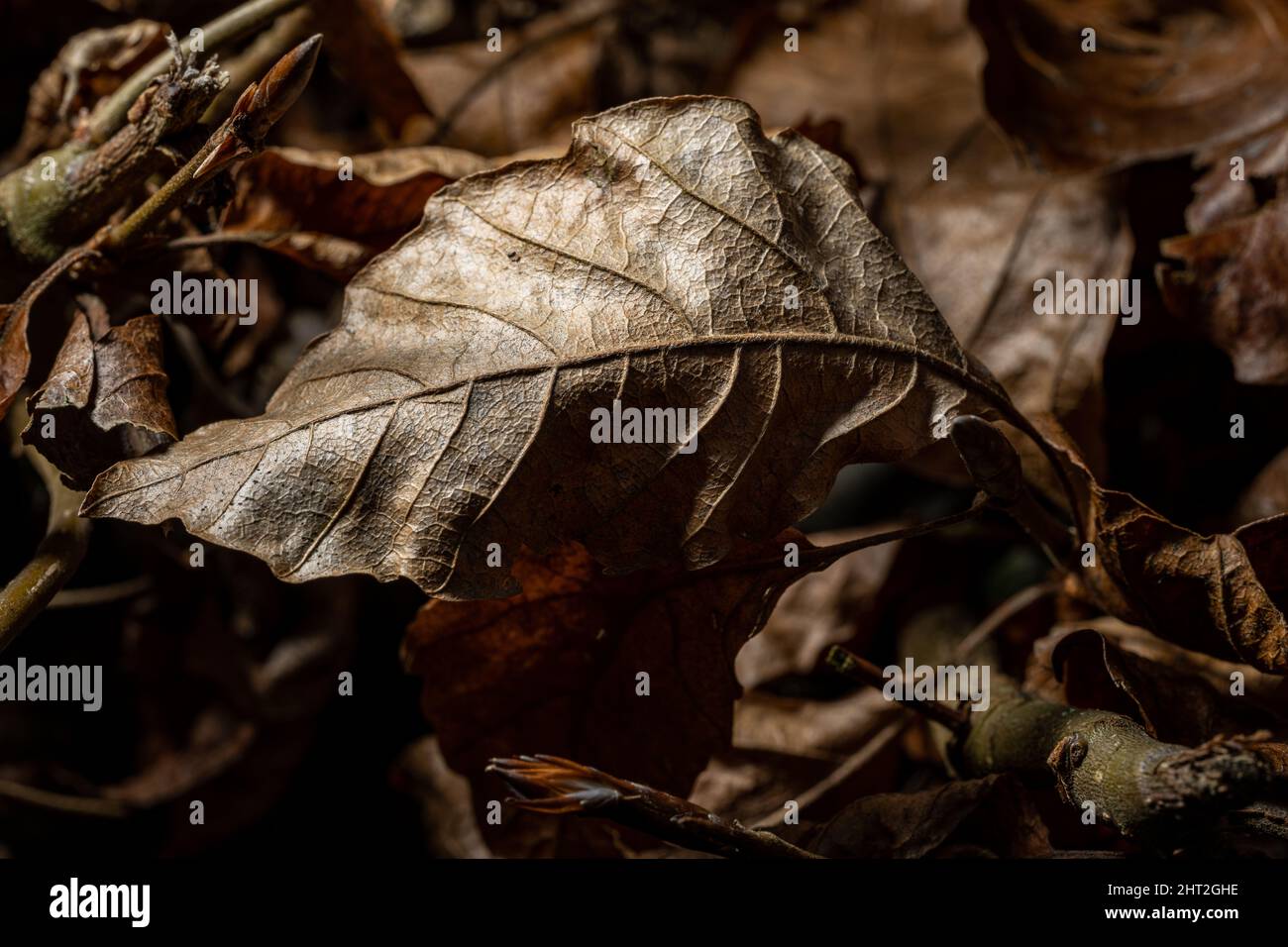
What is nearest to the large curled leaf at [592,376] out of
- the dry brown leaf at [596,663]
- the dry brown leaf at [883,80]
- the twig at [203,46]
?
the dry brown leaf at [596,663]

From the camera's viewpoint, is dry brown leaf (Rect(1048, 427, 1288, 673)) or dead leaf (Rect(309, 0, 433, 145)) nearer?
dry brown leaf (Rect(1048, 427, 1288, 673))

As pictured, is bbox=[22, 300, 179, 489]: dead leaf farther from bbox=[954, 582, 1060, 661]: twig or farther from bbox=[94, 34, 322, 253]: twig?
bbox=[954, 582, 1060, 661]: twig

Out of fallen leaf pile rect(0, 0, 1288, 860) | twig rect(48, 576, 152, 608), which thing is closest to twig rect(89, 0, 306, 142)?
fallen leaf pile rect(0, 0, 1288, 860)

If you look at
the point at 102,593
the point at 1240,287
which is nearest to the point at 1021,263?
the point at 1240,287

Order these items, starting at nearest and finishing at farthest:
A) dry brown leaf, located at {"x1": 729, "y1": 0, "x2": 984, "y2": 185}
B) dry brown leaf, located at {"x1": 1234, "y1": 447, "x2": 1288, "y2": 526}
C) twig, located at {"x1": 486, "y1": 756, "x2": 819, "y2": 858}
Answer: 1. twig, located at {"x1": 486, "y1": 756, "x2": 819, "y2": 858}
2. dry brown leaf, located at {"x1": 1234, "y1": 447, "x2": 1288, "y2": 526}
3. dry brown leaf, located at {"x1": 729, "y1": 0, "x2": 984, "y2": 185}

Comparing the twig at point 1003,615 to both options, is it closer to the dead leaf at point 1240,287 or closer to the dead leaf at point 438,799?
the dead leaf at point 1240,287

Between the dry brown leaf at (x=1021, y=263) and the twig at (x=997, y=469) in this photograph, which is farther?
the dry brown leaf at (x=1021, y=263)
